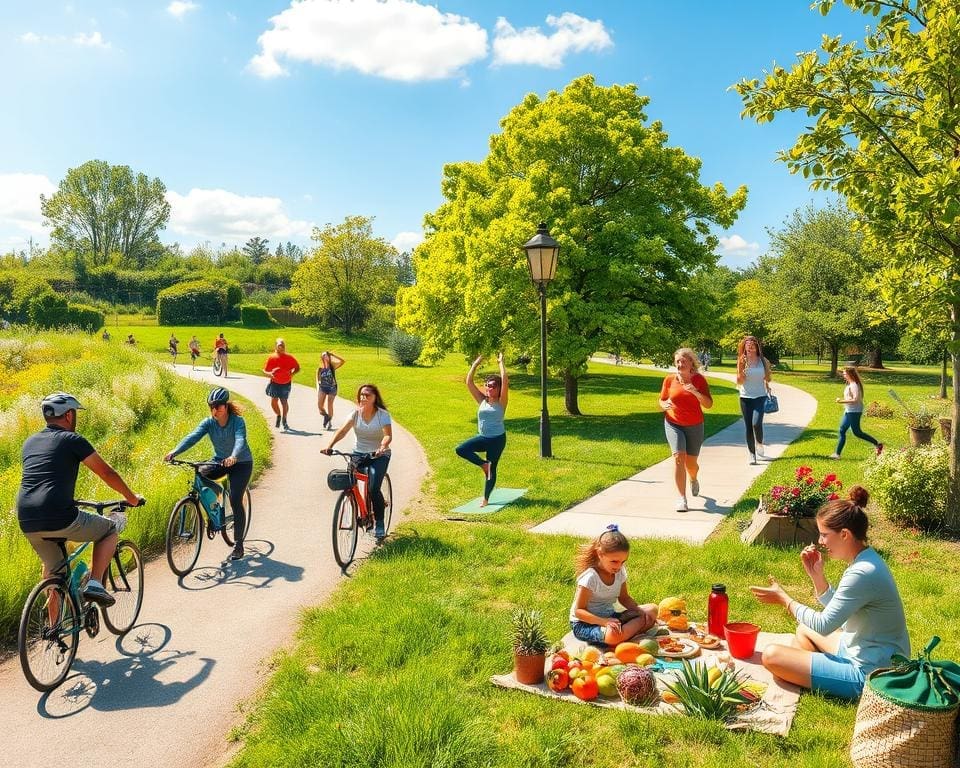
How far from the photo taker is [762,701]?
443 centimetres

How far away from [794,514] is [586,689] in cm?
406

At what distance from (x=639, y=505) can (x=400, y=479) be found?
176 inches

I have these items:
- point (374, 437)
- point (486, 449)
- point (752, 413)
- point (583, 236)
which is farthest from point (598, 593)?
point (583, 236)

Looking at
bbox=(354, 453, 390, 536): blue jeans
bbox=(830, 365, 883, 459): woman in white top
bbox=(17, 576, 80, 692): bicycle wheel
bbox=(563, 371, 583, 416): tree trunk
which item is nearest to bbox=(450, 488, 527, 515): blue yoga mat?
bbox=(354, 453, 390, 536): blue jeans

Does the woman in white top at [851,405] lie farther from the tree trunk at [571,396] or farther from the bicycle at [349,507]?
the tree trunk at [571,396]

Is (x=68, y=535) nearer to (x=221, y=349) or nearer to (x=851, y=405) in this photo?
(x=851, y=405)

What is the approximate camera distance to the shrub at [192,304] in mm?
62719

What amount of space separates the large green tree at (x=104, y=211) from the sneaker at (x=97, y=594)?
92834mm

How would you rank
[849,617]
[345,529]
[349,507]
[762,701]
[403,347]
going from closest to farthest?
1. [849,617]
2. [762,701]
3. [345,529]
4. [349,507]
5. [403,347]

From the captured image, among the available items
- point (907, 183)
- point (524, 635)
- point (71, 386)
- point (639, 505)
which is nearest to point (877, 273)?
point (907, 183)

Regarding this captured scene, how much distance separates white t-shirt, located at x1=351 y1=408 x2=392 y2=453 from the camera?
27.6ft

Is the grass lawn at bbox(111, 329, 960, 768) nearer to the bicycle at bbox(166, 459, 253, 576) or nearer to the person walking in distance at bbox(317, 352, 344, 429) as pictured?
the bicycle at bbox(166, 459, 253, 576)

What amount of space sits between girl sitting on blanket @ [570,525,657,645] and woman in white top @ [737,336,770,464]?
7561 mm

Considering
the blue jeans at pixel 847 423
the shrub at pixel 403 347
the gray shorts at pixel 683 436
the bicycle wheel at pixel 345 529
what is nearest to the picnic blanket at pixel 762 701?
the bicycle wheel at pixel 345 529
